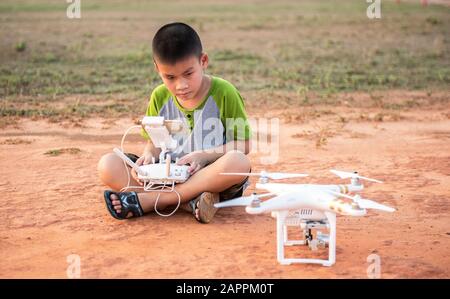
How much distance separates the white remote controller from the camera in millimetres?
4184

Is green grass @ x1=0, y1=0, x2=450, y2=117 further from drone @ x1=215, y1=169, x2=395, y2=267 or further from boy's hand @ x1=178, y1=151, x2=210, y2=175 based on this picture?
drone @ x1=215, y1=169, x2=395, y2=267

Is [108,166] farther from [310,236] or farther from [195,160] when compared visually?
[310,236]

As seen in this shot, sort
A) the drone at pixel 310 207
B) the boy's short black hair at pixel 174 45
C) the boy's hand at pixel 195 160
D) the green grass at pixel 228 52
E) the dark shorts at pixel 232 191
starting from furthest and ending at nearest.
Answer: the green grass at pixel 228 52
the dark shorts at pixel 232 191
the boy's hand at pixel 195 160
the boy's short black hair at pixel 174 45
the drone at pixel 310 207

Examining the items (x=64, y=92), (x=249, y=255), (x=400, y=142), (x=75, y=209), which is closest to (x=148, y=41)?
→ (x=64, y=92)

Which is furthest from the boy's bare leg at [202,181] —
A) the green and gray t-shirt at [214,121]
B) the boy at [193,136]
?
the green and gray t-shirt at [214,121]

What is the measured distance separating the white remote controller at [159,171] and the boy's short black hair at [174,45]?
0.62m

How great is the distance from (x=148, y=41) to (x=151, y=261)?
11.1 meters

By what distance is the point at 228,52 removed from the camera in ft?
41.0

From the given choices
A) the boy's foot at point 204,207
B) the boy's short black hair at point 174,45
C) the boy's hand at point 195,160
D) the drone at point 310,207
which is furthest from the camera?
the boy's hand at point 195,160

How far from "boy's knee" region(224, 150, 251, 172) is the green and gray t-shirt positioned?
0.65 ft

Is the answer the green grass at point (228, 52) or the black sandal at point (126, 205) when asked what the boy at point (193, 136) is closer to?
the black sandal at point (126, 205)

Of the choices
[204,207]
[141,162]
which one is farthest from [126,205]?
[204,207]

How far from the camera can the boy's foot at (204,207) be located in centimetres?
418

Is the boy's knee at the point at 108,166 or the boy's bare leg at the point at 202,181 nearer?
the boy's bare leg at the point at 202,181
